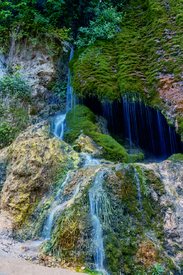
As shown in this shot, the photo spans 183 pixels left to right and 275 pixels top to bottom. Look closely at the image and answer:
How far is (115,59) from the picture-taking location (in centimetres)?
916

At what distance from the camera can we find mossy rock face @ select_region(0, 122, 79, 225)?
4.94m

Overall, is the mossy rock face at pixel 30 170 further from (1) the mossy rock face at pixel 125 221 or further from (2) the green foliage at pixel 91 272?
(2) the green foliage at pixel 91 272

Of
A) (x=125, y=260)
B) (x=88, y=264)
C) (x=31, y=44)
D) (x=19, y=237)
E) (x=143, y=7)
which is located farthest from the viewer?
(x=31, y=44)

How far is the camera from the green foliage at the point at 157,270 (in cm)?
334

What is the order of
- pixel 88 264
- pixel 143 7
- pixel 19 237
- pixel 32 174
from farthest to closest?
pixel 143 7, pixel 32 174, pixel 19 237, pixel 88 264

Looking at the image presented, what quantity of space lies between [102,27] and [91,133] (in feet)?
18.8

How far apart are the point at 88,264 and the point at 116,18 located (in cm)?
1006

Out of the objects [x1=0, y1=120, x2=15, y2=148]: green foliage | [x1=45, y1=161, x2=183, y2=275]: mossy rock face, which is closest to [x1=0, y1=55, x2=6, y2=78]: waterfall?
[x1=0, y1=120, x2=15, y2=148]: green foliage

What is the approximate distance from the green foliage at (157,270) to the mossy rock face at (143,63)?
163 inches

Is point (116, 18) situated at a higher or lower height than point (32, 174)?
higher

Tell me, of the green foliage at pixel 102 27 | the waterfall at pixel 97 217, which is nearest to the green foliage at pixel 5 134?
the green foliage at pixel 102 27

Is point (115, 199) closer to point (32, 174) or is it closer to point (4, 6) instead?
point (32, 174)

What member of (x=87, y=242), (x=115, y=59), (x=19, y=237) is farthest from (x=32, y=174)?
(x=115, y=59)

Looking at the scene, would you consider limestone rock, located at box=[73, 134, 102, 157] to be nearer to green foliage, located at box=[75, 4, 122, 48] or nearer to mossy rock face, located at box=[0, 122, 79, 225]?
mossy rock face, located at box=[0, 122, 79, 225]
